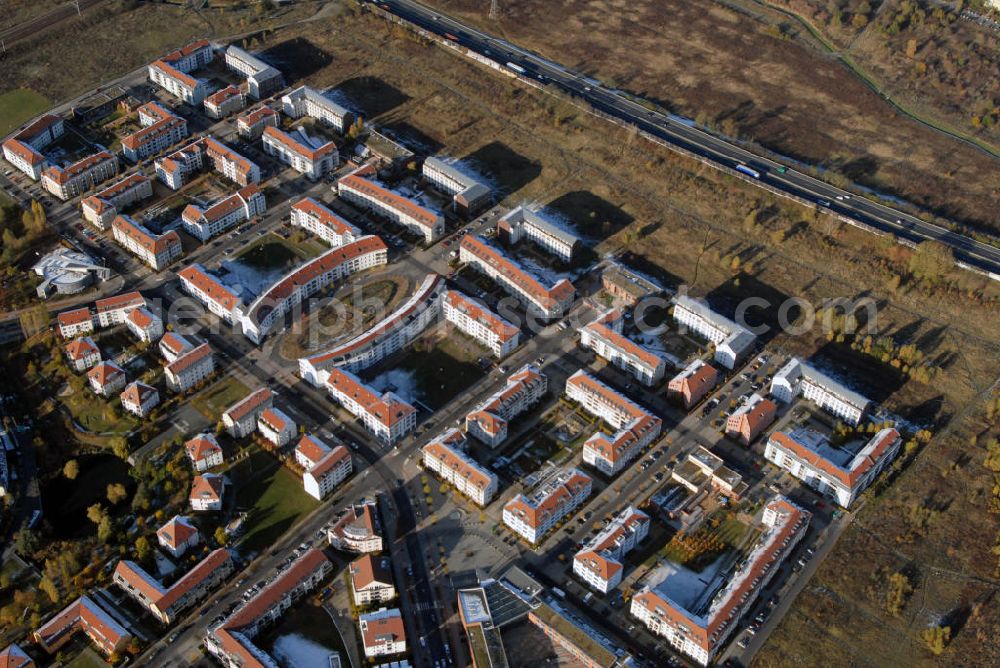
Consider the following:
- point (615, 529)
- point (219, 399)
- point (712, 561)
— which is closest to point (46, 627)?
point (219, 399)

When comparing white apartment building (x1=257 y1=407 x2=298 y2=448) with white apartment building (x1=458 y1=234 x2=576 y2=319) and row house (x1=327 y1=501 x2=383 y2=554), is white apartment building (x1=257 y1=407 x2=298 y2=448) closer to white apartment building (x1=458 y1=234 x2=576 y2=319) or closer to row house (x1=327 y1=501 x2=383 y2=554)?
row house (x1=327 y1=501 x2=383 y2=554)

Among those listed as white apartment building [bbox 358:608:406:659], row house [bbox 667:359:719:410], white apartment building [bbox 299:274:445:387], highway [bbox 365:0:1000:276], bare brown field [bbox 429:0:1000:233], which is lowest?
white apartment building [bbox 358:608:406:659]

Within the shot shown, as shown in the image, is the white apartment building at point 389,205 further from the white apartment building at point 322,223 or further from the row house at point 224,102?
the row house at point 224,102

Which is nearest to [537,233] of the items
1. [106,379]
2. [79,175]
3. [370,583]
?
[106,379]

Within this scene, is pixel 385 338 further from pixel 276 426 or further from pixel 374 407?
pixel 276 426

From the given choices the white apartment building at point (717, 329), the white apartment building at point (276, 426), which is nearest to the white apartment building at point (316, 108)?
the white apartment building at point (276, 426)

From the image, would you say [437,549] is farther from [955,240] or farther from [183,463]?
[955,240]

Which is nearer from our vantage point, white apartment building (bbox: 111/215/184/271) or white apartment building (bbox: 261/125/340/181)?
white apartment building (bbox: 111/215/184/271)

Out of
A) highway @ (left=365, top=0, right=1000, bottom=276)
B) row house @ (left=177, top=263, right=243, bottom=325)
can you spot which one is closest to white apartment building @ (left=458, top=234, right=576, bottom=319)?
row house @ (left=177, top=263, right=243, bottom=325)
